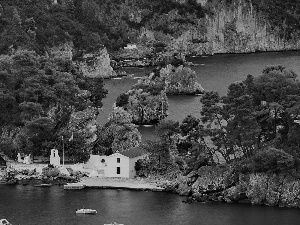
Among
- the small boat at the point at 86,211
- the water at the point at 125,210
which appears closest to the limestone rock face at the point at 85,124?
the water at the point at 125,210

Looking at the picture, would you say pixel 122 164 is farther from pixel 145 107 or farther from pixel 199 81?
pixel 199 81

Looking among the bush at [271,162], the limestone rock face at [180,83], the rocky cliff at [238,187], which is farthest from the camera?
the limestone rock face at [180,83]

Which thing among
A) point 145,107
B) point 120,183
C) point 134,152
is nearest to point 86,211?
point 120,183

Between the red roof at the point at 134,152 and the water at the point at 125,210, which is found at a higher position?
the red roof at the point at 134,152

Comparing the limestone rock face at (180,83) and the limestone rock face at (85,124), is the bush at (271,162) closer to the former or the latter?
the limestone rock face at (85,124)

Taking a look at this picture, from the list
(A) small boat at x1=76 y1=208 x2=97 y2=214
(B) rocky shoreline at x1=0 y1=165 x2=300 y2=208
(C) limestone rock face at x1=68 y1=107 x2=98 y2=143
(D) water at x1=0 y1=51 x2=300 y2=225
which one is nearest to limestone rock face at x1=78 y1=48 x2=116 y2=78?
(C) limestone rock face at x1=68 y1=107 x2=98 y2=143

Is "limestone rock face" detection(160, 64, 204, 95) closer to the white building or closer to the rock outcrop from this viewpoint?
the rock outcrop
